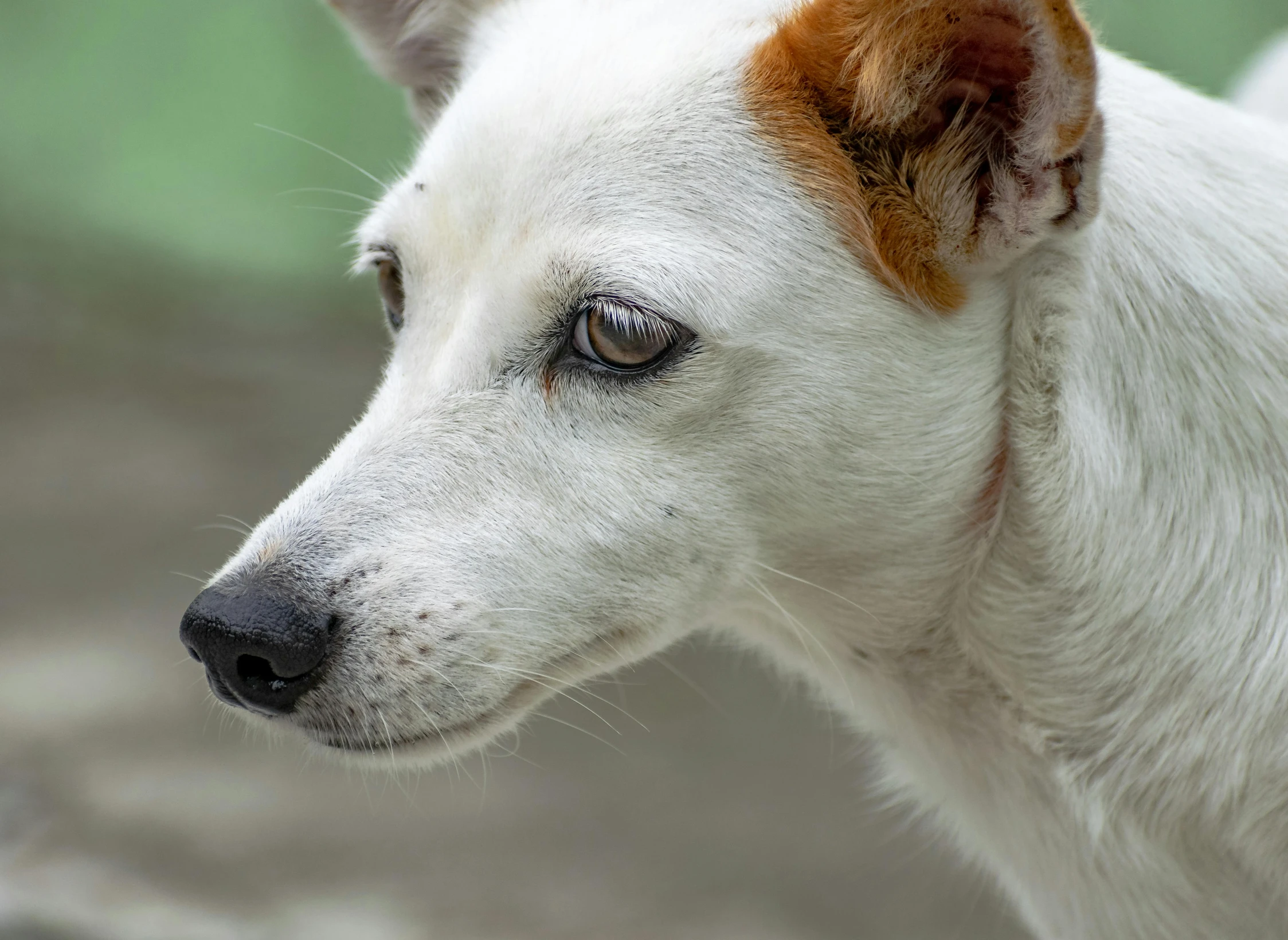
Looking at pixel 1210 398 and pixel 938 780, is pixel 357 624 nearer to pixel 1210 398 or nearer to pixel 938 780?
pixel 938 780

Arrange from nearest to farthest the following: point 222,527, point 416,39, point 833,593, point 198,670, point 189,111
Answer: point 833,593
point 416,39
point 222,527
point 198,670
point 189,111

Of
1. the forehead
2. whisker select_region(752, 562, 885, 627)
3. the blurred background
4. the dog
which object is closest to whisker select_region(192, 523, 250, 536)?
the blurred background

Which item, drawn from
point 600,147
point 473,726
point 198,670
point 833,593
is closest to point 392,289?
point 600,147

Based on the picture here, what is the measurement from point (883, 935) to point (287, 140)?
13.3 feet

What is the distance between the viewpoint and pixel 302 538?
1.48m

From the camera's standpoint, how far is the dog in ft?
4.85

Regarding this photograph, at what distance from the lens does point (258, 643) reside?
1.43 m

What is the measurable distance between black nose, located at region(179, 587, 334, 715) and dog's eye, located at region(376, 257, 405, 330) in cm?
57

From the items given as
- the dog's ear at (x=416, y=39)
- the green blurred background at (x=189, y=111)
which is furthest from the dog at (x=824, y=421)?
the green blurred background at (x=189, y=111)

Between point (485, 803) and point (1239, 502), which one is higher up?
point (1239, 502)

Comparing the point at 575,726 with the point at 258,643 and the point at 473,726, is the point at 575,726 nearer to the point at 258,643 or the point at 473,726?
the point at 473,726

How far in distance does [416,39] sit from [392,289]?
1.92ft

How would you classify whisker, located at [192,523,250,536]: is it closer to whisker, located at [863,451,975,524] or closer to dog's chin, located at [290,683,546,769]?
dog's chin, located at [290,683,546,769]

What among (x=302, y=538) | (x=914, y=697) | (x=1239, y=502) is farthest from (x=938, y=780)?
(x=302, y=538)
